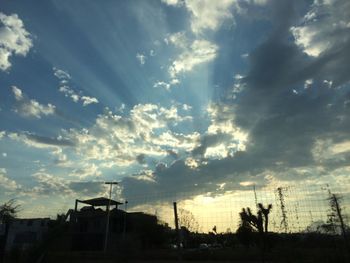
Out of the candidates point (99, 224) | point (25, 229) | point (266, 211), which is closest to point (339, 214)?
point (266, 211)

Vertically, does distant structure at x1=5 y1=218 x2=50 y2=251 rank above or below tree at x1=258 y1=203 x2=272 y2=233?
above

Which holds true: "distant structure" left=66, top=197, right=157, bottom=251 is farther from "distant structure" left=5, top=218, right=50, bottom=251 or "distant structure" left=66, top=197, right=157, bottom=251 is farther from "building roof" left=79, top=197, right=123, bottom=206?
"distant structure" left=5, top=218, right=50, bottom=251

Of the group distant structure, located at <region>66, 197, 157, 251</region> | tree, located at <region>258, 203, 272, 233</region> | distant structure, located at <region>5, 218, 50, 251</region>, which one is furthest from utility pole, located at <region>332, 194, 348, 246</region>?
distant structure, located at <region>5, 218, 50, 251</region>

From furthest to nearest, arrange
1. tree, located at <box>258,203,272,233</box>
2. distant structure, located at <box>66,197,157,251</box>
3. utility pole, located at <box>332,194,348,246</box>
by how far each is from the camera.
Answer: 1. distant structure, located at <box>66,197,157,251</box>
2. tree, located at <box>258,203,272,233</box>
3. utility pole, located at <box>332,194,348,246</box>

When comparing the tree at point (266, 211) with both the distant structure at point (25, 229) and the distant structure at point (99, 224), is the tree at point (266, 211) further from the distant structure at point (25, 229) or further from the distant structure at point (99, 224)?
the distant structure at point (25, 229)

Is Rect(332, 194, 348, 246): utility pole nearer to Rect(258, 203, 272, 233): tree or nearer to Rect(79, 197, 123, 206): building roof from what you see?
Rect(258, 203, 272, 233): tree

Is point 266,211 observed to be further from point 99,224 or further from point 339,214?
point 99,224

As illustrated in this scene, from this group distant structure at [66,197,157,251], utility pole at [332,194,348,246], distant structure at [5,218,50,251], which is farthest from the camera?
distant structure at [5,218,50,251]

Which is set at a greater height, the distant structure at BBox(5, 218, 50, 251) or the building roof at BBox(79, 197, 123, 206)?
the building roof at BBox(79, 197, 123, 206)

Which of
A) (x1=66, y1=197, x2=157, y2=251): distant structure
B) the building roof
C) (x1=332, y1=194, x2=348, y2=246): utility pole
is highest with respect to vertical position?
the building roof

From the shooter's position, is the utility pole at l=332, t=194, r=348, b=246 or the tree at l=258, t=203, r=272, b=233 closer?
the utility pole at l=332, t=194, r=348, b=246

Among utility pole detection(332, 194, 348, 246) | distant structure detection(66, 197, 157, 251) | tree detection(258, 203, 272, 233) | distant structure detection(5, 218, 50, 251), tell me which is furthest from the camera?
distant structure detection(5, 218, 50, 251)

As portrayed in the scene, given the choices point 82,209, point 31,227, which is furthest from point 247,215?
point 31,227

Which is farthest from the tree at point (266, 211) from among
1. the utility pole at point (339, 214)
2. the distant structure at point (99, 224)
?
the distant structure at point (99, 224)
